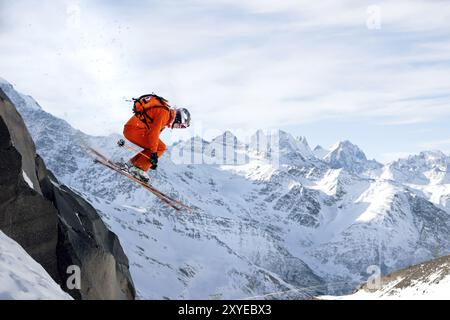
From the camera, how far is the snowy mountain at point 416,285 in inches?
1286

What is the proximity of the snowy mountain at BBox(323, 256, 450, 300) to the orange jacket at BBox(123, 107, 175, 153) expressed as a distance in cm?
1817

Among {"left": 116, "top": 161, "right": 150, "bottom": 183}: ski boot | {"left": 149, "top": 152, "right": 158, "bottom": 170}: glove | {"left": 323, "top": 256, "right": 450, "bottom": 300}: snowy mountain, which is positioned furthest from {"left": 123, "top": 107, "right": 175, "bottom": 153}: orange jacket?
{"left": 323, "top": 256, "right": 450, "bottom": 300}: snowy mountain

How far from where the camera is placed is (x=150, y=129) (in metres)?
17.9

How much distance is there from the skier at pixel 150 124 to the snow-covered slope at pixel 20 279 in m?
5.45

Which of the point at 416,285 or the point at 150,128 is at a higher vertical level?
the point at 150,128

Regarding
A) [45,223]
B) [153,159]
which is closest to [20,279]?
[45,223]

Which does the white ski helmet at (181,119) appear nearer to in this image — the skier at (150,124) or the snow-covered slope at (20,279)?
the skier at (150,124)

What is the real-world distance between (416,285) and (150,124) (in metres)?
23.3

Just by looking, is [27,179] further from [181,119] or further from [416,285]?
[416,285]

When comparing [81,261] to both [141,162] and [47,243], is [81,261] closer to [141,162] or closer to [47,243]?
[47,243]

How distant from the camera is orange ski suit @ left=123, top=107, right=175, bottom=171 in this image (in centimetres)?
1773

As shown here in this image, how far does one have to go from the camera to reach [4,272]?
10852 millimetres
